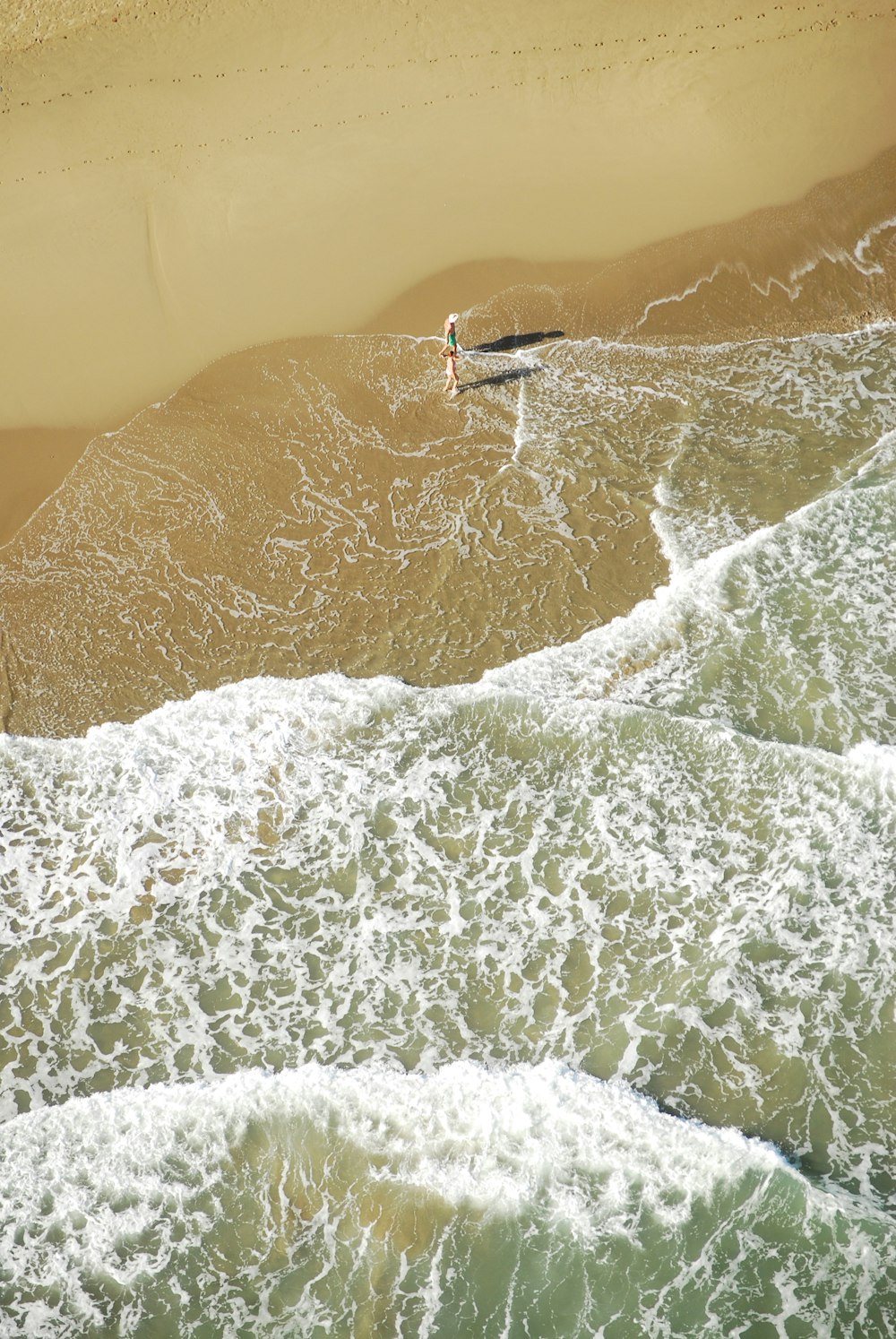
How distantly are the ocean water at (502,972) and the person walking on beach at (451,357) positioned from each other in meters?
2.18

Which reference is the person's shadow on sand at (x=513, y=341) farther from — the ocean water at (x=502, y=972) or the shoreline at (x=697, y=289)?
the ocean water at (x=502, y=972)

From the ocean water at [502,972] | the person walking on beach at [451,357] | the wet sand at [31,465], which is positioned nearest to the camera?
the ocean water at [502,972]

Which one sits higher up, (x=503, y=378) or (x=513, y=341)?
(x=513, y=341)

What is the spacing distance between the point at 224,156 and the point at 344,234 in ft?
8.77

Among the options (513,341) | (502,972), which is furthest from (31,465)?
(502,972)

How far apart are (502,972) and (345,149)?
1375 cm

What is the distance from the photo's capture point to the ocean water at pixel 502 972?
7.52m

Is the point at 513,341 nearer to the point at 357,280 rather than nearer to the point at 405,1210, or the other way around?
the point at 357,280

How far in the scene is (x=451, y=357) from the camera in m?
13.9

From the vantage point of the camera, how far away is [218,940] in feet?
30.9

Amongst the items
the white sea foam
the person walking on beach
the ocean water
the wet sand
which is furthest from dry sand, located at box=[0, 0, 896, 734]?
the white sea foam

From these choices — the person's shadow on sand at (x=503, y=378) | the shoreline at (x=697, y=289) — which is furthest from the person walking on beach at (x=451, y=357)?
the shoreline at (x=697, y=289)

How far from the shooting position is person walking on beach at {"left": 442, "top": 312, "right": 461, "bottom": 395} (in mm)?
13855

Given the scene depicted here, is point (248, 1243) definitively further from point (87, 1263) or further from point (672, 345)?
point (672, 345)
